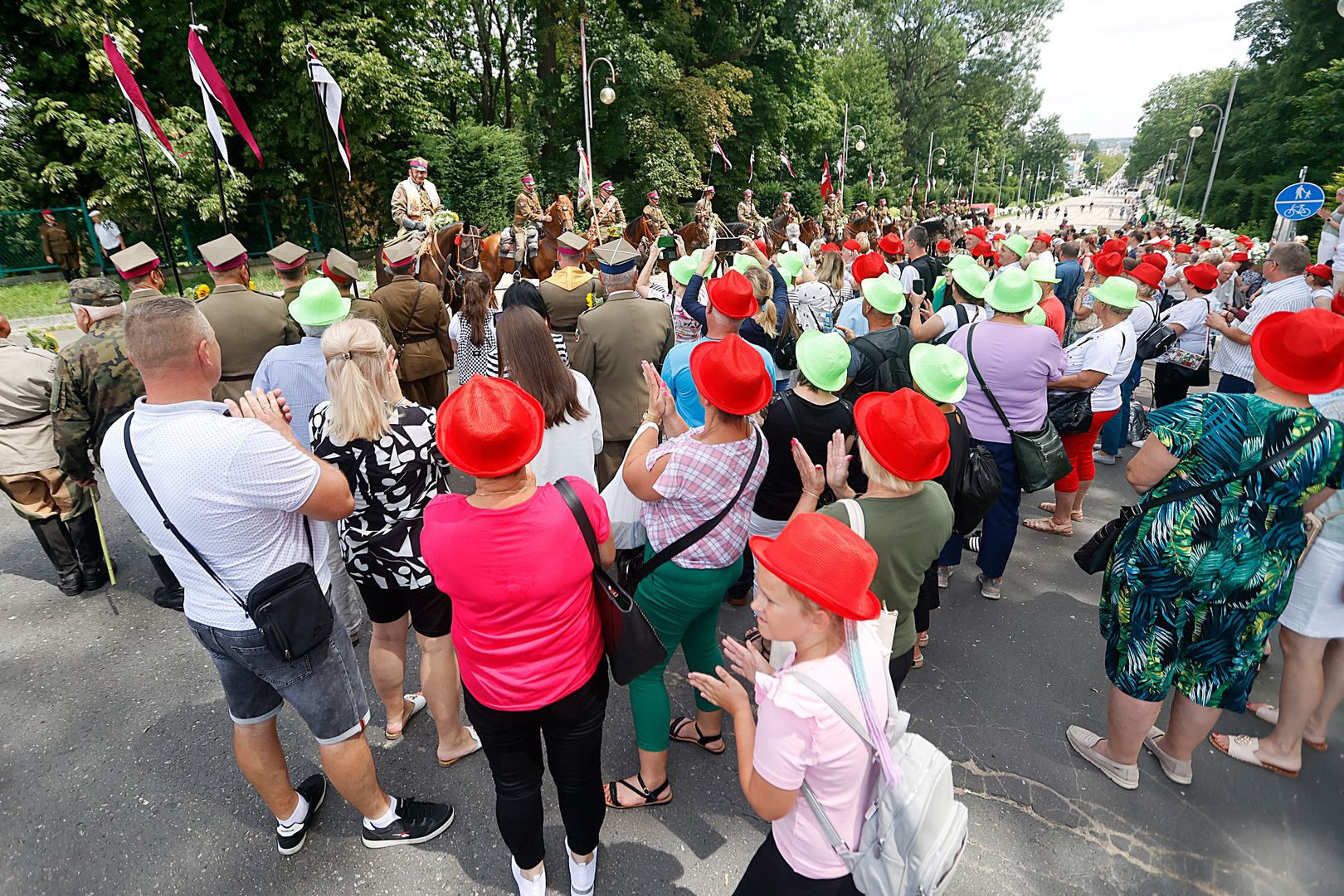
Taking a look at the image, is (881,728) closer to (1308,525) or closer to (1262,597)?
(1262,597)

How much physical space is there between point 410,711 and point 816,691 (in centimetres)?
261

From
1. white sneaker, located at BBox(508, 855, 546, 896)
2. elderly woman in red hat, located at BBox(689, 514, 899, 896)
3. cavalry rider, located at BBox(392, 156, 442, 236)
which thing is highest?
cavalry rider, located at BBox(392, 156, 442, 236)

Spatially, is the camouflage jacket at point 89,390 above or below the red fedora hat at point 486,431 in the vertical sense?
below

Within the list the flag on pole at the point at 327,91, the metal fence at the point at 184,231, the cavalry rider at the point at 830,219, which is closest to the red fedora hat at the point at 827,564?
the flag on pole at the point at 327,91

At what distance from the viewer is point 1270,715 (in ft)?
11.2

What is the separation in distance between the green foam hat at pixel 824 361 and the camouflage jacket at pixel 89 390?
12.9 ft

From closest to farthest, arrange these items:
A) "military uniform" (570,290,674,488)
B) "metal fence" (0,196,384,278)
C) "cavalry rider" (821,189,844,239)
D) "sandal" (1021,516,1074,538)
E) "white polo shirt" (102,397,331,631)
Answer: "white polo shirt" (102,397,331,631) < "military uniform" (570,290,674,488) < "sandal" (1021,516,1074,538) < "metal fence" (0,196,384,278) < "cavalry rider" (821,189,844,239)

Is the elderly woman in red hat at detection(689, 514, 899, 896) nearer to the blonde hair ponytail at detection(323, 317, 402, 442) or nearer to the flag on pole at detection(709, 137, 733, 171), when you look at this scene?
the blonde hair ponytail at detection(323, 317, 402, 442)

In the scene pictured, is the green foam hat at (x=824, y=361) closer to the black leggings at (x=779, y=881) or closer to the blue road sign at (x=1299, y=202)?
the black leggings at (x=779, y=881)

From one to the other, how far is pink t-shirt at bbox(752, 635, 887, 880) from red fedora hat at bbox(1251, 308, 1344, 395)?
6.30 feet

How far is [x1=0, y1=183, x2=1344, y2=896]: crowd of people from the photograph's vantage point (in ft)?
5.93

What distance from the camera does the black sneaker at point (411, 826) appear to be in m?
2.71

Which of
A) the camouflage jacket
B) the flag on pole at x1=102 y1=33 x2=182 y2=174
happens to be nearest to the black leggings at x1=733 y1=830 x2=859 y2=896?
the camouflage jacket

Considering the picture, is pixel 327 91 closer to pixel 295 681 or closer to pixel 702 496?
pixel 295 681
